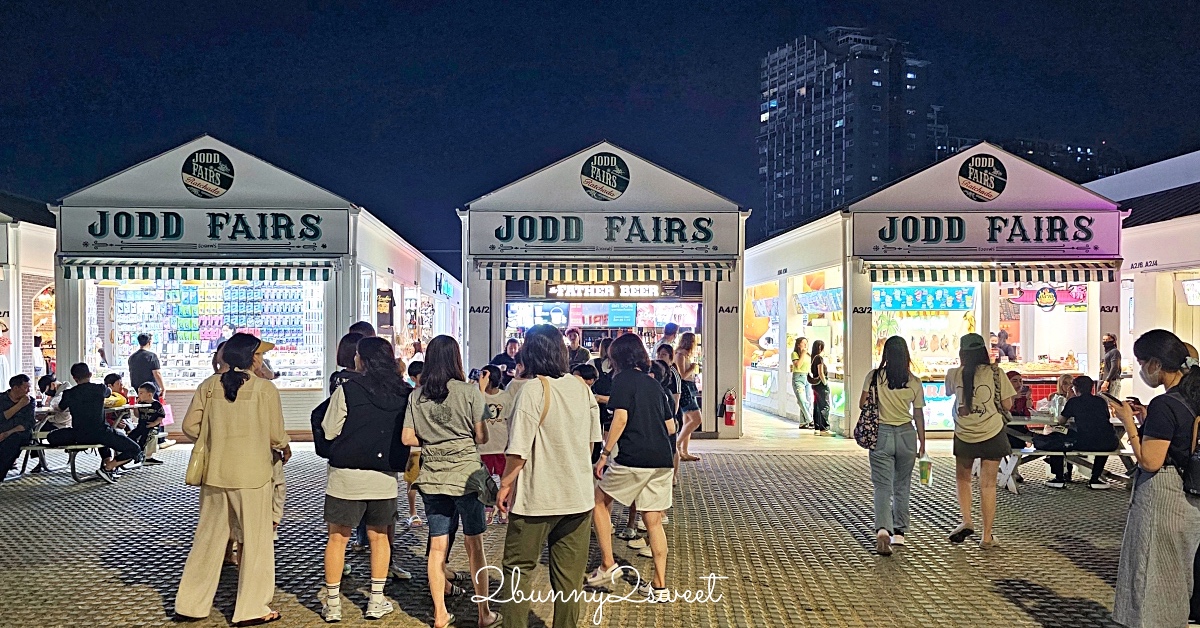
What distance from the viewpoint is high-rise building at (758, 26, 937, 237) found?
68500 mm

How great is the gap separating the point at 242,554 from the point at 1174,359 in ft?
16.1

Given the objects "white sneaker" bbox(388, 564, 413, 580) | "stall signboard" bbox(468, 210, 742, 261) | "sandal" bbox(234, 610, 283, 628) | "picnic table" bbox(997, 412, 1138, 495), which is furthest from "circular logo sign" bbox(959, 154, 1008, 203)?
"sandal" bbox(234, 610, 283, 628)

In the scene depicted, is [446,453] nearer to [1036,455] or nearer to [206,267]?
[1036,455]

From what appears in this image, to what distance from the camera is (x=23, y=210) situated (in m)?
14.3

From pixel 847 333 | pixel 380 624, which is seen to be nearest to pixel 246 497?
pixel 380 624

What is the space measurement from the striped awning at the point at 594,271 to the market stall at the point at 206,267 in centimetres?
201

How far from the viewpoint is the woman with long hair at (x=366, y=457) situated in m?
4.47

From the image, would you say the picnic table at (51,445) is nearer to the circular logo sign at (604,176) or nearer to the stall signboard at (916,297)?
the circular logo sign at (604,176)

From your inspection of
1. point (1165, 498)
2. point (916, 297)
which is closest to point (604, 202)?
point (916, 297)

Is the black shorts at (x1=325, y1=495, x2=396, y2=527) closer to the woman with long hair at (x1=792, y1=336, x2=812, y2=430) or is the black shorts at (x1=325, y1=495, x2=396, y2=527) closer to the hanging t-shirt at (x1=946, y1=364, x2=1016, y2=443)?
the hanging t-shirt at (x1=946, y1=364, x2=1016, y2=443)

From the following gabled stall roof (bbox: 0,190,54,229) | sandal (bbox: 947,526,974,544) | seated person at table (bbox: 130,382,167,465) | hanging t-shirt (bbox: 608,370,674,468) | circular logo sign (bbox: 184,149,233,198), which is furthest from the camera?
gabled stall roof (bbox: 0,190,54,229)

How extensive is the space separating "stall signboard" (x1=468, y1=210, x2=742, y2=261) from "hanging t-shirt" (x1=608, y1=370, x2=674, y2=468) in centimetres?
693

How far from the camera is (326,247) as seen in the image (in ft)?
37.5

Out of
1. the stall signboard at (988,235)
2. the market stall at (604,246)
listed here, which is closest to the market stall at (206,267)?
the market stall at (604,246)
